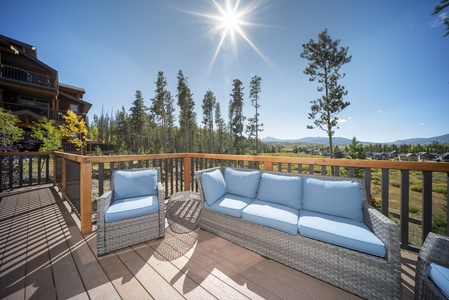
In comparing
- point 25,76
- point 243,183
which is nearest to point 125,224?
point 243,183

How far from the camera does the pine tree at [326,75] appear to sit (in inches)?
424

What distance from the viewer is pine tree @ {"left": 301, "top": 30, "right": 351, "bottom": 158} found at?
35.3 feet

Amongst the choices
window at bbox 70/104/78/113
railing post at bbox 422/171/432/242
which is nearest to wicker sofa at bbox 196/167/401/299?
railing post at bbox 422/171/432/242

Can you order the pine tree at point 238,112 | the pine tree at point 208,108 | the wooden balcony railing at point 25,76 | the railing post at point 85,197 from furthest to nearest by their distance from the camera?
the pine tree at point 208,108 → the pine tree at point 238,112 → the wooden balcony railing at point 25,76 → the railing post at point 85,197

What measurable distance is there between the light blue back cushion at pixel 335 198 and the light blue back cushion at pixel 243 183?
2.40 feet

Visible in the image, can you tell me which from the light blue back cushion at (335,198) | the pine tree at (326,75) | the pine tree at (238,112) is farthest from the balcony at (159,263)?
the pine tree at (238,112)

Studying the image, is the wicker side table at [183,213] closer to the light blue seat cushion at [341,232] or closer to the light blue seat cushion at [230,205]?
the light blue seat cushion at [230,205]

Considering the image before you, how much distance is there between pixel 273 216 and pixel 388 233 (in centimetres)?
95

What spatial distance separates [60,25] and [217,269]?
10.0 metres

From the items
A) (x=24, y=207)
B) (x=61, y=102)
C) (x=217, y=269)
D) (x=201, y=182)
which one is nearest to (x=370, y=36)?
(x=201, y=182)

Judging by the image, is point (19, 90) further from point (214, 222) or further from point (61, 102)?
point (214, 222)

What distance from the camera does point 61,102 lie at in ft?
45.7

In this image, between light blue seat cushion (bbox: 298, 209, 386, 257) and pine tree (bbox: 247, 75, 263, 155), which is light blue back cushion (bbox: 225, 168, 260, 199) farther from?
pine tree (bbox: 247, 75, 263, 155)

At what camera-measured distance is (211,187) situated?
8.20 feet
